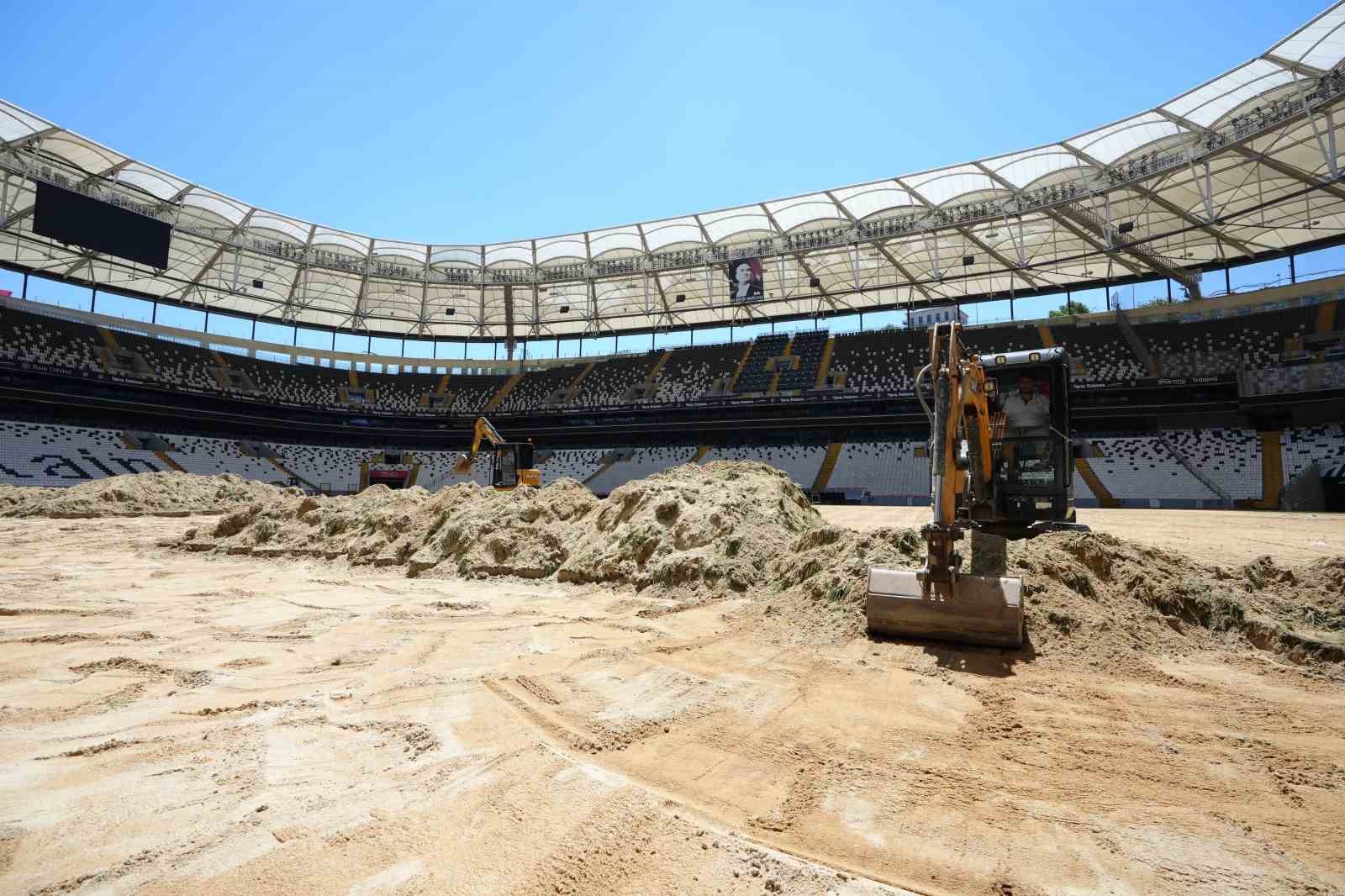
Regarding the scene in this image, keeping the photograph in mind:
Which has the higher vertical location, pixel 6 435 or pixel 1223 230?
pixel 1223 230

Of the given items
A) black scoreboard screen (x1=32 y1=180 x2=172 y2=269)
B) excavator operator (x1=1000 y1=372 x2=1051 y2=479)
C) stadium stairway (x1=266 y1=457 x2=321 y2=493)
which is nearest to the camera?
excavator operator (x1=1000 y1=372 x2=1051 y2=479)

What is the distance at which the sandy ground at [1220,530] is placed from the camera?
1067cm

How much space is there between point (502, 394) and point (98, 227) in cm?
2409

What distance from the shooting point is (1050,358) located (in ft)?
28.1

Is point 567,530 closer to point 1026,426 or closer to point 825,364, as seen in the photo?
point 1026,426

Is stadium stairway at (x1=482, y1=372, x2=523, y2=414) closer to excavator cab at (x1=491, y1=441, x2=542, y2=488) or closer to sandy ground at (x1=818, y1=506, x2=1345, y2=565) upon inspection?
excavator cab at (x1=491, y1=441, x2=542, y2=488)

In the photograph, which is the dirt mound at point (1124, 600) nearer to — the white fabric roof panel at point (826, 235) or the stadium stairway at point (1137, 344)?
the white fabric roof panel at point (826, 235)

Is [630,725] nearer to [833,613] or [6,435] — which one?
[833,613]

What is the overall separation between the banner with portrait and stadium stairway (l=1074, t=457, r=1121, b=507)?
18.0 m

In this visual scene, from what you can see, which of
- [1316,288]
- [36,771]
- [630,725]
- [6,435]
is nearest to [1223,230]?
[1316,288]

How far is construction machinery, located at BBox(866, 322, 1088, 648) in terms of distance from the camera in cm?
580

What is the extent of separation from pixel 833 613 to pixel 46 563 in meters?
14.2

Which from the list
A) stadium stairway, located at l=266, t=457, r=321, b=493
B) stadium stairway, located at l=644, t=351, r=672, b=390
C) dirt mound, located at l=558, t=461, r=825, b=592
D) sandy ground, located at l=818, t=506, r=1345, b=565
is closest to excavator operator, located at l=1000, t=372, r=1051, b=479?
sandy ground, located at l=818, t=506, r=1345, b=565

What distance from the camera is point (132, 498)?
2142cm
